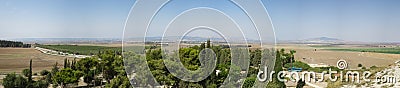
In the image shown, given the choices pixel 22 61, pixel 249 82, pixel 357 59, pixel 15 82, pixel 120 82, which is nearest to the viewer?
pixel 120 82

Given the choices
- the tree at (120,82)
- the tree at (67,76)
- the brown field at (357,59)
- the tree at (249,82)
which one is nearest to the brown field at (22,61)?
the tree at (67,76)

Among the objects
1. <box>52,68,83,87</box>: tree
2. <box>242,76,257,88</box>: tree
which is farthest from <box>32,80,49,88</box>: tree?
<box>242,76,257,88</box>: tree

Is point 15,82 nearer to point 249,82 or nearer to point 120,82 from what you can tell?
point 120,82

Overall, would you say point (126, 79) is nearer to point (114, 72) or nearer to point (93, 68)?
point (114, 72)

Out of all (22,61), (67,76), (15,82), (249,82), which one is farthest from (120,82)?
(22,61)

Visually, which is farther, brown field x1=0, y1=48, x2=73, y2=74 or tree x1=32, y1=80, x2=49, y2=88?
brown field x1=0, y1=48, x2=73, y2=74

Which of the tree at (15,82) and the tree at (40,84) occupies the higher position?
the tree at (15,82)

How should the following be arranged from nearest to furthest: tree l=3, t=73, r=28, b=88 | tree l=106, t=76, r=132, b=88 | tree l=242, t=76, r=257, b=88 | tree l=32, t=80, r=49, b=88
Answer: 1. tree l=106, t=76, r=132, b=88
2. tree l=242, t=76, r=257, b=88
3. tree l=3, t=73, r=28, b=88
4. tree l=32, t=80, r=49, b=88

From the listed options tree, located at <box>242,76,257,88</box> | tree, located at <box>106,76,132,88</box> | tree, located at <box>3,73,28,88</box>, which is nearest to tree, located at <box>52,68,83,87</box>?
tree, located at <box>3,73,28,88</box>

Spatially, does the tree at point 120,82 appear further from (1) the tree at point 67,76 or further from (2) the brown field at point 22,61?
(2) the brown field at point 22,61

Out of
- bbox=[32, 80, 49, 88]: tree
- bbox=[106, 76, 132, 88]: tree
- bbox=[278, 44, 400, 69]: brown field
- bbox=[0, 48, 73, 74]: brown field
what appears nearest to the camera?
bbox=[106, 76, 132, 88]: tree

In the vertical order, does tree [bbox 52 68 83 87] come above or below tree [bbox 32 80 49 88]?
above

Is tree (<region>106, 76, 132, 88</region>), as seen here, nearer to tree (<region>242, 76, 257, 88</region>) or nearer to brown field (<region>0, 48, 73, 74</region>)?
tree (<region>242, 76, 257, 88</region>)
